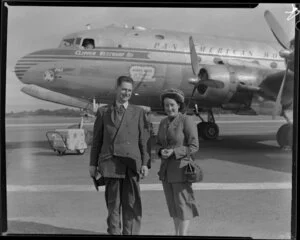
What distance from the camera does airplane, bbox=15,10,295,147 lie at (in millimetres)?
5148

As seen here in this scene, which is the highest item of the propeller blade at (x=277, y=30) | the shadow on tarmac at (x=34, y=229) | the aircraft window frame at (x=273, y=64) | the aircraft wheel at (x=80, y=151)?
the propeller blade at (x=277, y=30)

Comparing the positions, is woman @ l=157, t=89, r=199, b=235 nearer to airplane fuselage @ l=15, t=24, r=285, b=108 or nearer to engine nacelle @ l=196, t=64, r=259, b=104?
airplane fuselage @ l=15, t=24, r=285, b=108

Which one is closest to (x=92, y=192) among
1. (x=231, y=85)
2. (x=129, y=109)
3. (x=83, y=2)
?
(x=129, y=109)

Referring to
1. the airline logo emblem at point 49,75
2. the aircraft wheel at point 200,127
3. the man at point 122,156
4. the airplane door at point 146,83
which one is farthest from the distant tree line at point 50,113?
the aircraft wheel at point 200,127

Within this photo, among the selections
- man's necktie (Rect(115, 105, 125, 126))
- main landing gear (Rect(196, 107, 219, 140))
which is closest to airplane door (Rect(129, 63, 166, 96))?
man's necktie (Rect(115, 105, 125, 126))

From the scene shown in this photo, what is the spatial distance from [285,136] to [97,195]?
2.35m

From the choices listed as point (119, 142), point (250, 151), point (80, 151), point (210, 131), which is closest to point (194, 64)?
point (250, 151)

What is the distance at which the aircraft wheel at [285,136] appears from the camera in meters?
4.30

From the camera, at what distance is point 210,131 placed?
568 cm

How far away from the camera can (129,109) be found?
4316mm

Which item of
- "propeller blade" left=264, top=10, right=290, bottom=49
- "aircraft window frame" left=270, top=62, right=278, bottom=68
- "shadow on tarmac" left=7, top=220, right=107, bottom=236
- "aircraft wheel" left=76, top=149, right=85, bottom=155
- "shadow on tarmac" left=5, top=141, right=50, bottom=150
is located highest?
"propeller blade" left=264, top=10, right=290, bottom=49

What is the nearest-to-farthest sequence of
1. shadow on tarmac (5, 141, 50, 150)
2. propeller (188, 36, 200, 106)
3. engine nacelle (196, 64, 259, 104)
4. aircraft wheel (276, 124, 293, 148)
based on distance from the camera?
aircraft wheel (276, 124, 293, 148)
shadow on tarmac (5, 141, 50, 150)
propeller (188, 36, 200, 106)
engine nacelle (196, 64, 259, 104)

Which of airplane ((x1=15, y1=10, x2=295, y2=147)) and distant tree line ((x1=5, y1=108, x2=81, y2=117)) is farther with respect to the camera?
airplane ((x1=15, y1=10, x2=295, y2=147))

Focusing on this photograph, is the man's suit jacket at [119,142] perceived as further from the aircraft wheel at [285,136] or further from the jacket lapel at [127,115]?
the aircraft wheel at [285,136]
